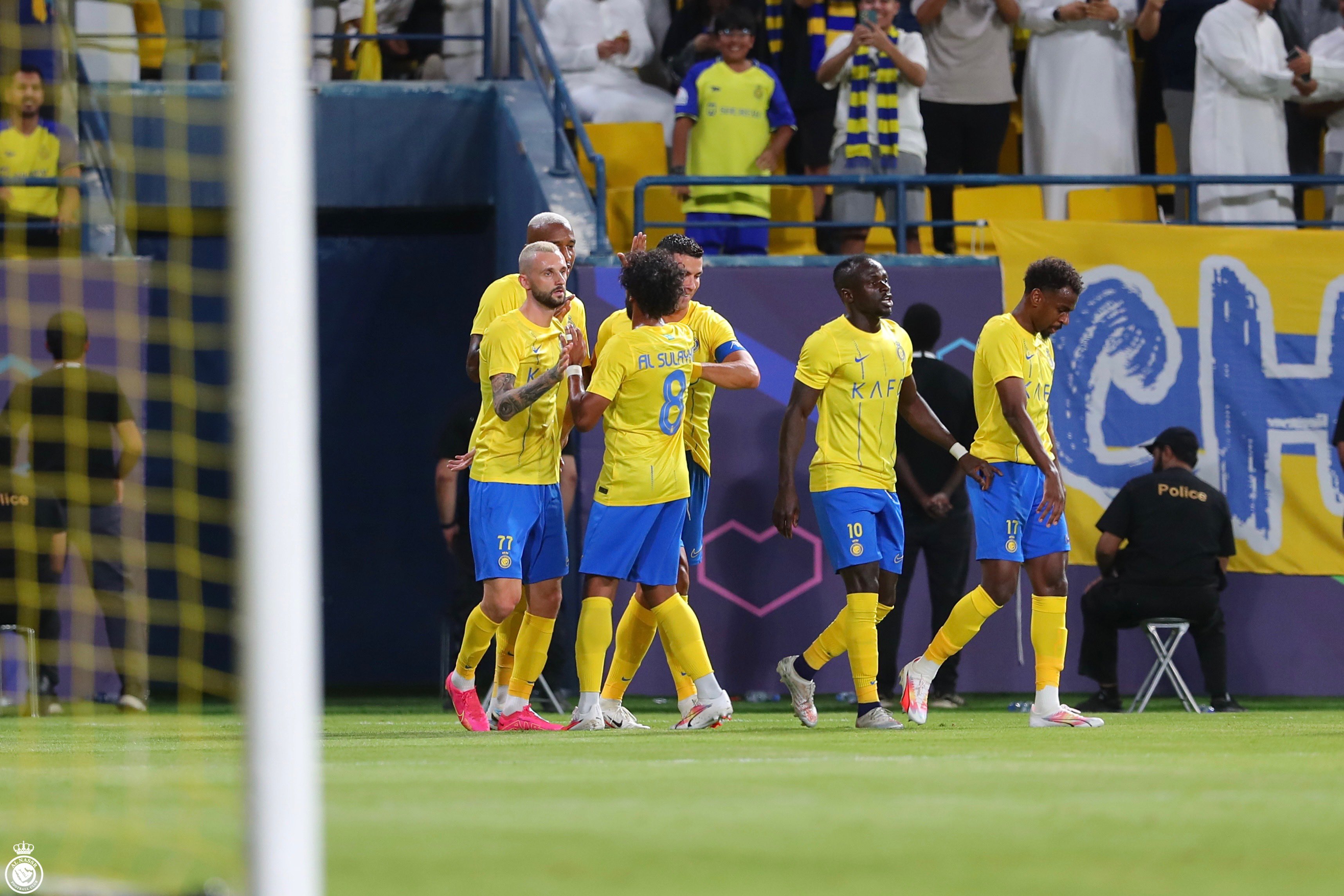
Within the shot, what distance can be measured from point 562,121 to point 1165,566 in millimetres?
5022

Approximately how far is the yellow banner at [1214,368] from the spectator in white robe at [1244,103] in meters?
0.74

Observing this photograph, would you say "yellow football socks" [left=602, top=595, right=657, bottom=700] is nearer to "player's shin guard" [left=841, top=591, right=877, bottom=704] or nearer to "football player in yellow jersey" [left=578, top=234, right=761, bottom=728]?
"football player in yellow jersey" [left=578, top=234, right=761, bottom=728]

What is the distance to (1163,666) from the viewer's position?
10.6 meters

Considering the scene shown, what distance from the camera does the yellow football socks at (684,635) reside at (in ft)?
27.3

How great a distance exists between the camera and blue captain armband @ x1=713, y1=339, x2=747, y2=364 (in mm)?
9219

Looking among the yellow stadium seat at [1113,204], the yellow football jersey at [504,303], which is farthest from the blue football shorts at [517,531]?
the yellow stadium seat at [1113,204]

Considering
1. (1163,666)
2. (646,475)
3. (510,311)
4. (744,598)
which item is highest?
(510,311)

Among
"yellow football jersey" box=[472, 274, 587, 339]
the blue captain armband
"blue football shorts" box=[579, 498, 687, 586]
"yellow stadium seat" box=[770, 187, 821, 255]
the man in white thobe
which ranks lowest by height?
"blue football shorts" box=[579, 498, 687, 586]

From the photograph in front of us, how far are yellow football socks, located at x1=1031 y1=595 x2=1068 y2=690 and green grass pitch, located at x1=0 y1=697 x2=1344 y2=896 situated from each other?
34.3 inches

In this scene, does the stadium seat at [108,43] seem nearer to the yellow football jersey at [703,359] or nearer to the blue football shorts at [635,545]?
the yellow football jersey at [703,359]

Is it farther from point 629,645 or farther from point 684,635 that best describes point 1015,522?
point 629,645

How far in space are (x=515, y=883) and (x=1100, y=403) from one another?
29.1 ft

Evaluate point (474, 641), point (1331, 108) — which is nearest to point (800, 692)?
point (474, 641)

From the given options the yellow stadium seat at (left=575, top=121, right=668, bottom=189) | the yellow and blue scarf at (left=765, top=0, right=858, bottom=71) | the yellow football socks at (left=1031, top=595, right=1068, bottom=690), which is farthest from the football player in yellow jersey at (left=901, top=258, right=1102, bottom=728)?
the yellow stadium seat at (left=575, top=121, right=668, bottom=189)
